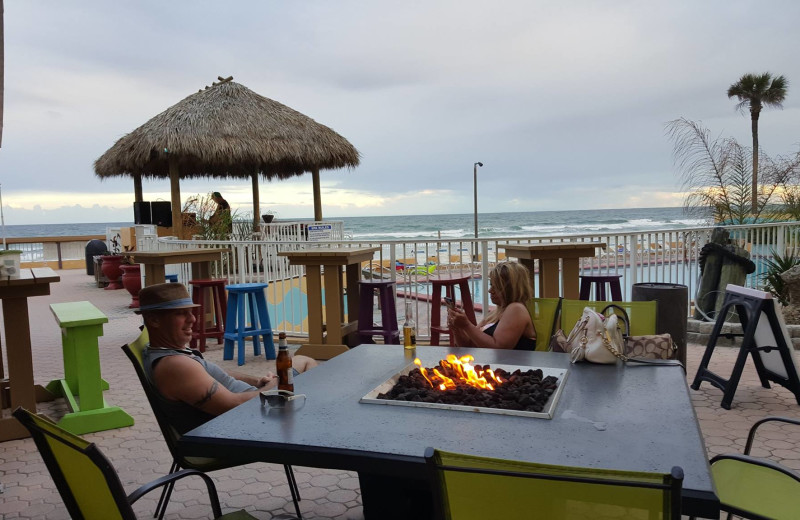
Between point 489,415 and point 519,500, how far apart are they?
83 centimetres

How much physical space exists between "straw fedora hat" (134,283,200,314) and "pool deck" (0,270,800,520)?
47.7 inches

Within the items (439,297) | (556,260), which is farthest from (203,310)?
(556,260)

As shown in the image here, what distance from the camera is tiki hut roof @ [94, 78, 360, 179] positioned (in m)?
13.9

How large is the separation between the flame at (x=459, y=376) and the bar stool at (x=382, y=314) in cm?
326

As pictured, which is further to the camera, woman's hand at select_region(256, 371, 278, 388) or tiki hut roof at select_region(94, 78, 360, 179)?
tiki hut roof at select_region(94, 78, 360, 179)

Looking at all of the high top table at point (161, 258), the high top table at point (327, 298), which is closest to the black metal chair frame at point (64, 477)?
the high top table at point (327, 298)

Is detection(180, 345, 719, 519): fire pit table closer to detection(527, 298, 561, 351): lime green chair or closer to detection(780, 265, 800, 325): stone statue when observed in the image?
detection(527, 298, 561, 351): lime green chair

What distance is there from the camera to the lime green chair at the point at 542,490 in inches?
47.0

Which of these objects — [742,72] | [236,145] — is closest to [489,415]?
[236,145]

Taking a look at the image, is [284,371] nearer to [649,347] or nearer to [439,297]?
[649,347]

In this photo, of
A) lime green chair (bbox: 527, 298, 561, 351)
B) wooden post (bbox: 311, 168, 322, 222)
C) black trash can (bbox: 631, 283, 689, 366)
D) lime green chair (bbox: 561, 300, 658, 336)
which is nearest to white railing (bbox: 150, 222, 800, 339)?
black trash can (bbox: 631, 283, 689, 366)

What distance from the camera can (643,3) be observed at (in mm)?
10219

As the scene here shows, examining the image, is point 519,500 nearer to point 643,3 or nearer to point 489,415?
point 489,415

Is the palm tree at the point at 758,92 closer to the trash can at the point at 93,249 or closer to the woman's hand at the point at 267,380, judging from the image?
the trash can at the point at 93,249
